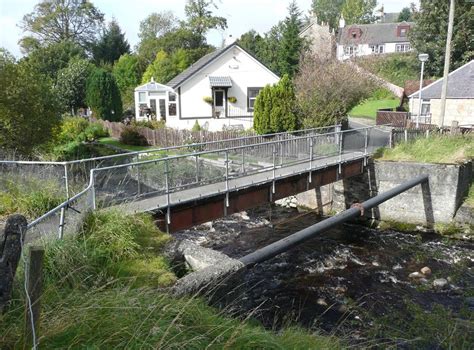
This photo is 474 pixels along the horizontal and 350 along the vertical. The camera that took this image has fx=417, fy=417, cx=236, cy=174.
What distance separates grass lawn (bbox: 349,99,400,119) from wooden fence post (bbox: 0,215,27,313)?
38.3 meters

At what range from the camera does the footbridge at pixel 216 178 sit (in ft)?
30.3

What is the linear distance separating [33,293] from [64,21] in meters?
69.7

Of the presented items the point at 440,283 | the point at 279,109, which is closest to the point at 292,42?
the point at 279,109

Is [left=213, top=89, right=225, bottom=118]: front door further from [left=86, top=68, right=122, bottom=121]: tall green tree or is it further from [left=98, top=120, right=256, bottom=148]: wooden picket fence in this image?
[left=86, top=68, right=122, bottom=121]: tall green tree

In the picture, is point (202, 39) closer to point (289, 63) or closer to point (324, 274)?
point (289, 63)

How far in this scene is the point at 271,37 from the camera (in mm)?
52875

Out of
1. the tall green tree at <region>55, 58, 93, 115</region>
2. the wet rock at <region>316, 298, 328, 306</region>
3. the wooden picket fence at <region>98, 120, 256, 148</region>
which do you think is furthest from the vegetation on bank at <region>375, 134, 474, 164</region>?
the tall green tree at <region>55, 58, 93, 115</region>

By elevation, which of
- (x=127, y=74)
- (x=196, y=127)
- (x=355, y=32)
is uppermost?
(x=355, y=32)

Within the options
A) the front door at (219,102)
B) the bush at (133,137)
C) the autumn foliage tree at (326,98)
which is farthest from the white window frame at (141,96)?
the autumn foliage tree at (326,98)

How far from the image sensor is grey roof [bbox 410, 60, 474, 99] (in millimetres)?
29938

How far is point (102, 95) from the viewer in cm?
3628

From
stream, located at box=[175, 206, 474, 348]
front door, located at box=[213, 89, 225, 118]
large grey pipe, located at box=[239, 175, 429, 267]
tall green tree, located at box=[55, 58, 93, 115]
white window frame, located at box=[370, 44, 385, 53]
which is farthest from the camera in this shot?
white window frame, located at box=[370, 44, 385, 53]

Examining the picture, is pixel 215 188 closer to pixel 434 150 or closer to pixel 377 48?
A: pixel 434 150

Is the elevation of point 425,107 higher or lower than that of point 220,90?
lower
